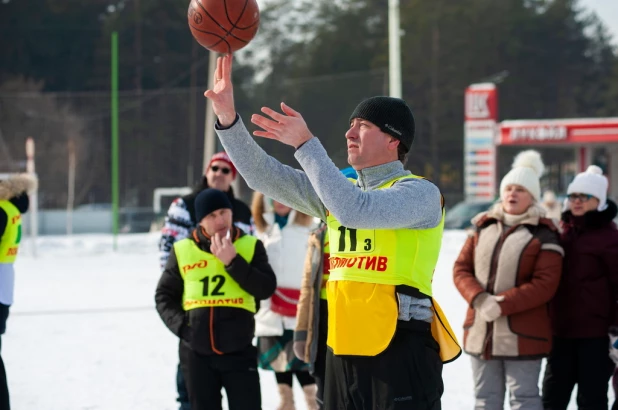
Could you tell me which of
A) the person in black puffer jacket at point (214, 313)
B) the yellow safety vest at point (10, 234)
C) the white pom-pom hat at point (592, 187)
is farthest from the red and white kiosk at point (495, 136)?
the person in black puffer jacket at point (214, 313)

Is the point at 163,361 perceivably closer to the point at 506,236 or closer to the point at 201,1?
the point at 506,236

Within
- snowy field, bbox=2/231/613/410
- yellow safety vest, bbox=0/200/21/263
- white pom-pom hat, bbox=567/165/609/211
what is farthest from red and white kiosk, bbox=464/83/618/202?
yellow safety vest, bbox=0/200/21/263

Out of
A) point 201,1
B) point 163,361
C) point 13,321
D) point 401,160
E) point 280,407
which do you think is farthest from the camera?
point 13,321

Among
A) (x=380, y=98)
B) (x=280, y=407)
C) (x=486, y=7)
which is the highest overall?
(x=486, y=7)

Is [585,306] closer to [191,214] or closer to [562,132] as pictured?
[191,214]

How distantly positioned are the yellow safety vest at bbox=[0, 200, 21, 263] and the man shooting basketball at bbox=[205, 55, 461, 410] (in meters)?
2.66

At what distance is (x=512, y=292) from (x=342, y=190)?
2.59 metres

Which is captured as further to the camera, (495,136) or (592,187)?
(495,136)

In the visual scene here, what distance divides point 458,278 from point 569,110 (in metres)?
39.6

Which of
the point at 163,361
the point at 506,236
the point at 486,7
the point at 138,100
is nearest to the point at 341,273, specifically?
the point at 506,236

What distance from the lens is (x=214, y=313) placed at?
4.47m

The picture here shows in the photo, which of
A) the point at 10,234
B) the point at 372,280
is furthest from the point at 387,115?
the point at 10,234

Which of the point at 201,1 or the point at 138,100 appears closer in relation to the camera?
the point at 201,1

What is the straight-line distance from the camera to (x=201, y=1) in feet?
10.8
